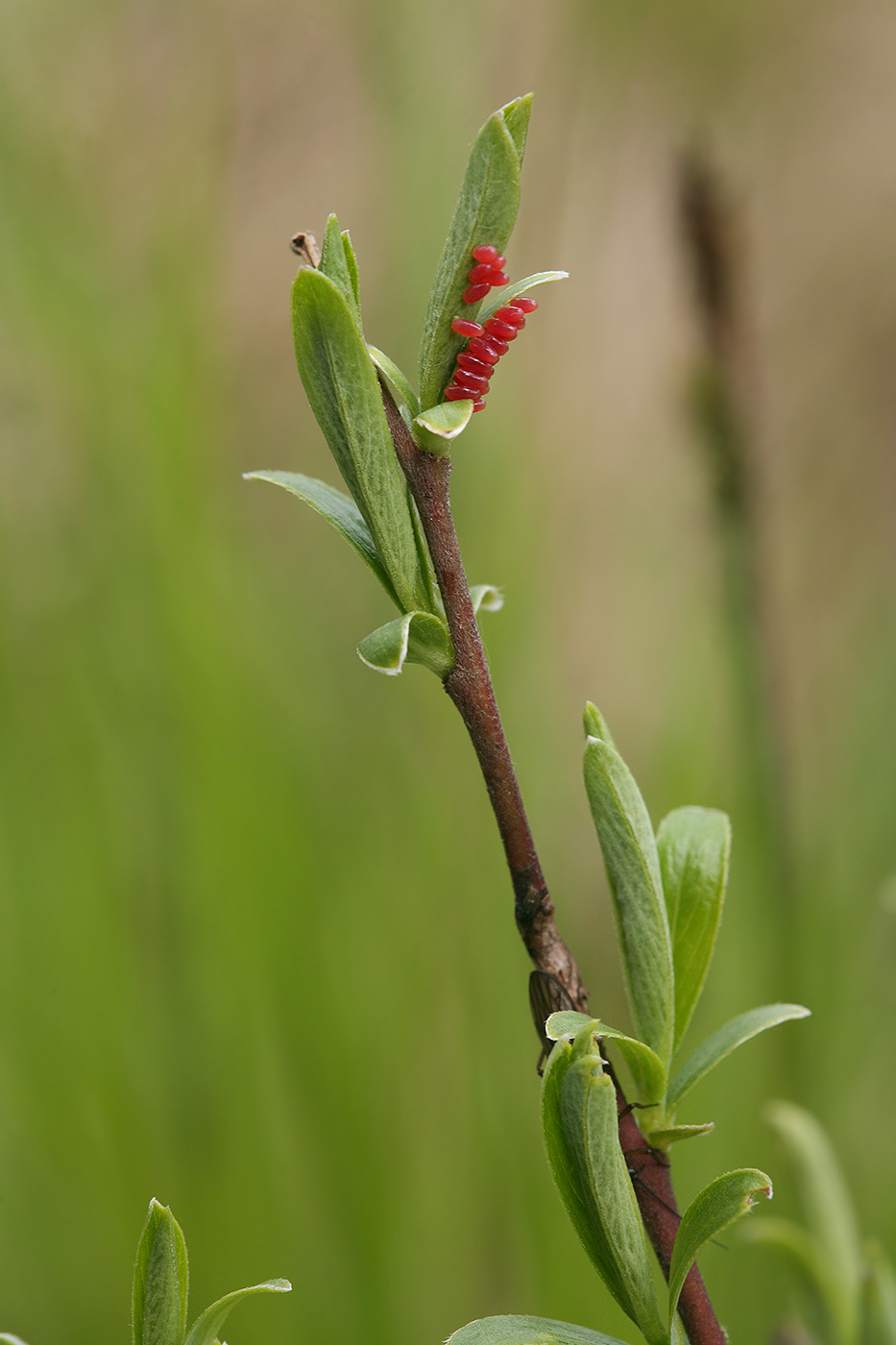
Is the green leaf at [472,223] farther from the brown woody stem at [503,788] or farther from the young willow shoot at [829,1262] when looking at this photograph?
the young willow shoot at [829,1262]

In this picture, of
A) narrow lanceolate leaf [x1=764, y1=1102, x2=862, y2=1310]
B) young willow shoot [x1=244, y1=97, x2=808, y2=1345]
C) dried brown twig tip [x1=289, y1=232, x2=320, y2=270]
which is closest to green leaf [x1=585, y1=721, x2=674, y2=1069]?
young willow shoot [x1=244, y1=97, x2=808, y2=1345]

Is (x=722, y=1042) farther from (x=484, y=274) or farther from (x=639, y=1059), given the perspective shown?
(x=484, y=274)

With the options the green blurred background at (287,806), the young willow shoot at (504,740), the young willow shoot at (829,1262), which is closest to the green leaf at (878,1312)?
the young willow shoot at (829,1262)

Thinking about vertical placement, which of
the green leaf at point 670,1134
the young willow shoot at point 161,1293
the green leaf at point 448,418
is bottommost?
the young willow shoot at point 161,1293

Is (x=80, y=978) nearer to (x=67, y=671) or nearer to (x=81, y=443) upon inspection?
(x=67, y=671)

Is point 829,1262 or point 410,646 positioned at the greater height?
point 410,646

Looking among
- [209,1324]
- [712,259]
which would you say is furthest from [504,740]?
[712,259]
